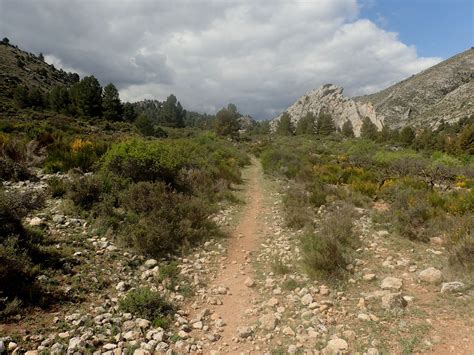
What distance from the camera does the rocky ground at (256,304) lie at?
11.3ft

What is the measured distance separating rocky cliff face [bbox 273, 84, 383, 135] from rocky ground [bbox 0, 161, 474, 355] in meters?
92.2

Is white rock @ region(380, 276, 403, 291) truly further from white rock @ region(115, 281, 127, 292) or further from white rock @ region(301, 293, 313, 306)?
white rock @ region(115, 281, 127, 292)

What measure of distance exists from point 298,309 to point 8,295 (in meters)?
4.11

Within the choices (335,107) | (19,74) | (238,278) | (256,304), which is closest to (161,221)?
(238,278)

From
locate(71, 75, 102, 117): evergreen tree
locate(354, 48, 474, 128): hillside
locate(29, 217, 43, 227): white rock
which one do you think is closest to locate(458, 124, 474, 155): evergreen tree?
locate(354, 48, 474, 128): hillside

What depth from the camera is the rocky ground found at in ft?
11.3

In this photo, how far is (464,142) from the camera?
3584cm

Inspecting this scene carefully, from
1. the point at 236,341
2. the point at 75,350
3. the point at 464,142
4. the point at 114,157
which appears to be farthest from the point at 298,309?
the point at 464,142

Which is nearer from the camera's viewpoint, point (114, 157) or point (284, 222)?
point (284, 222)

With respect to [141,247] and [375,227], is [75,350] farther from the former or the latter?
[375,227]

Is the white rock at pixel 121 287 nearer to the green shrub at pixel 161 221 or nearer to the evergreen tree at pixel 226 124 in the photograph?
the green shrub at pixel 161 221

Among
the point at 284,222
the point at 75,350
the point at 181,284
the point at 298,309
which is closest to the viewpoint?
the point at 75,350

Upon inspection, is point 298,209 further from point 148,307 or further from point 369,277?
point 148,307

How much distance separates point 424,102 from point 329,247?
108 metres
